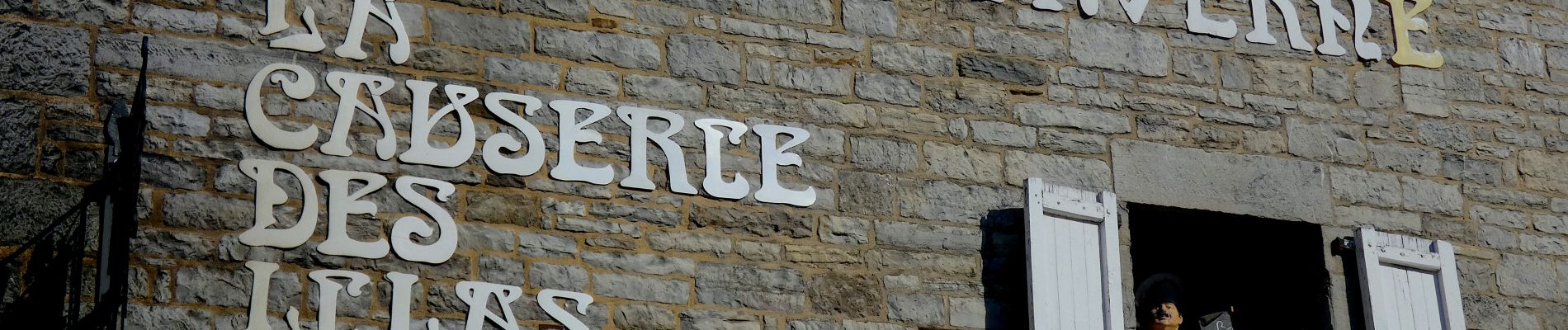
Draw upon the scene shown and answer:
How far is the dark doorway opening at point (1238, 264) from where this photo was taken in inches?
257

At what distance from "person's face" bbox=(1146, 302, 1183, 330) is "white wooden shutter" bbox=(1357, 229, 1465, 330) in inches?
24.1

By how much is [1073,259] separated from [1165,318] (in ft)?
2.03

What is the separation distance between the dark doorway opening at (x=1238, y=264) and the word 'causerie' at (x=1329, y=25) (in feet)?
2.24

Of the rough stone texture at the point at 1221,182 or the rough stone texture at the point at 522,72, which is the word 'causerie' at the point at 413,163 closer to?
the rough stone texture at the point at 522,72

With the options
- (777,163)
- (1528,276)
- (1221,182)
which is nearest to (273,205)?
(777,163)

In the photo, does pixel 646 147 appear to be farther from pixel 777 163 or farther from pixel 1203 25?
pixel 1203 25

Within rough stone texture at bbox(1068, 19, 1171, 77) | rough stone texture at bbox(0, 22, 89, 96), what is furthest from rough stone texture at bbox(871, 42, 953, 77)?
rough stone texture at bbox(0, 22, 89, 96)

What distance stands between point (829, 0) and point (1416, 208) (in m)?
2.19

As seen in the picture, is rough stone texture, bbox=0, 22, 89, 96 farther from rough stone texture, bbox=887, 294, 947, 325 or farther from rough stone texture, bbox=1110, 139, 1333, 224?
rough stone texture, bbox=1110, 139, 1333, 224

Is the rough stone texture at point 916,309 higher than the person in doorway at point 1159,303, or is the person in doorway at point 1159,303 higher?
the person in doorway at point 1159,303

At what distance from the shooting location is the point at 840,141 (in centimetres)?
616

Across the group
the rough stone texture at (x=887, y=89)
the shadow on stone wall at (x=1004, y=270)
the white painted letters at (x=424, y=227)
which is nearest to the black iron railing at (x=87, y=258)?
the white painted letters at (x=424, y=227)

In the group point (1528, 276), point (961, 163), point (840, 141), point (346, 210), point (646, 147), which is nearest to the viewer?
point (346, 210)

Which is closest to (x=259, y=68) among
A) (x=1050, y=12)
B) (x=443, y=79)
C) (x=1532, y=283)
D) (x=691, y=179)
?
(x=443, y=79)
